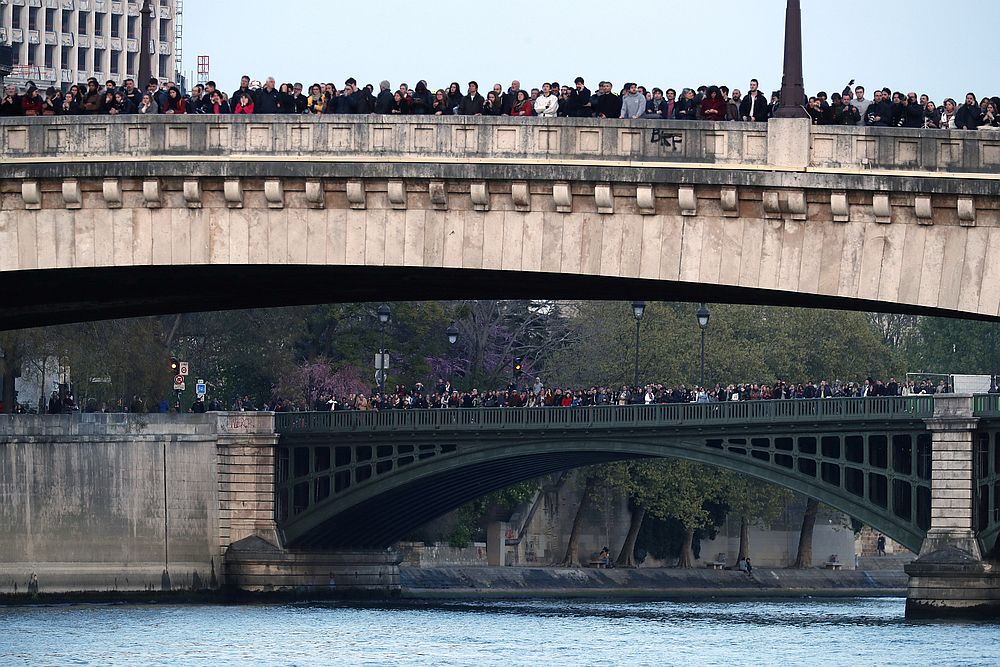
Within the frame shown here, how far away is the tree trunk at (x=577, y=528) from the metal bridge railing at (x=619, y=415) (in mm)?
24381

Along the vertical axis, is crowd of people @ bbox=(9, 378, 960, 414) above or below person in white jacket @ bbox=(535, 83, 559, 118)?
below

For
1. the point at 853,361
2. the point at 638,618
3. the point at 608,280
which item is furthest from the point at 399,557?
the point at 608,280

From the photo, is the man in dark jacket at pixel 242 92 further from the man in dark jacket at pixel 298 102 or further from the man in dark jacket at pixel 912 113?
the man in dark jacket at pixel 912 113

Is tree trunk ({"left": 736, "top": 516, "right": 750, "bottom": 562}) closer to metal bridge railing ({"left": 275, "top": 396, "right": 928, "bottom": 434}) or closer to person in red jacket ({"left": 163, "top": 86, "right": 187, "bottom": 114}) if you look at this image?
metal bridge railing ({"left": 275, "top": 396, "right": 928, "bottom": 434})

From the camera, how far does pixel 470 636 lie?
63438mm

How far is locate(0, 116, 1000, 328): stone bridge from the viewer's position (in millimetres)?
31772

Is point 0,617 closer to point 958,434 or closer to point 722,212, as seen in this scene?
point 958,434

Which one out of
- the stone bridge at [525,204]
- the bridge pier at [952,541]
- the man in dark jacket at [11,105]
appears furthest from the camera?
the bridge pier at [952,541]

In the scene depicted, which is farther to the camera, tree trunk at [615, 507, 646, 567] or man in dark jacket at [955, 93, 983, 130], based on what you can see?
tree trunk at [615, 507, 646, 567]

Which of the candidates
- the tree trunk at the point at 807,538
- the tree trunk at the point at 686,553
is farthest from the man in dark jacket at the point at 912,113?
the tree trunk at the point at 807,538

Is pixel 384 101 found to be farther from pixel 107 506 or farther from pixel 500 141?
pixel 107 506

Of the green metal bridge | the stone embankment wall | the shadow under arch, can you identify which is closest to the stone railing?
the green metal bridge

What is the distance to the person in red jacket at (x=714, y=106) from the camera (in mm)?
34375

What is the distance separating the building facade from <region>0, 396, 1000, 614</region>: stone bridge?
64.0 m
